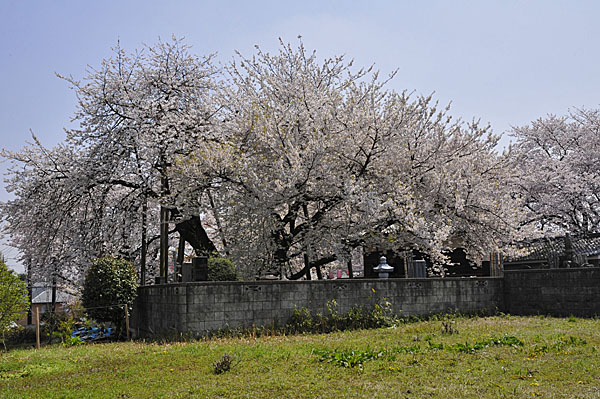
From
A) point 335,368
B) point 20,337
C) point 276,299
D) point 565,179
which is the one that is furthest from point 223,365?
point 565,179

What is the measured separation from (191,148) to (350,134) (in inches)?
249

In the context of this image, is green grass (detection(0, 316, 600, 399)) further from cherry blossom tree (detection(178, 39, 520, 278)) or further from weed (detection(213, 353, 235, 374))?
cherry blossom tree (detection(178, 39, 520, 278))

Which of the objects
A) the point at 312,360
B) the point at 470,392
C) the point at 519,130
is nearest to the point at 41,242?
the point at 312,360

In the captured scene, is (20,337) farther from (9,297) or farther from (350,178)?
(350,178)

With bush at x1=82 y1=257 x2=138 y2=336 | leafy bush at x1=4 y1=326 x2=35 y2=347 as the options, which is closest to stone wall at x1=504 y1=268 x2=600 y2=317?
bush at x1=82 y1=257 x2=138 y2=336

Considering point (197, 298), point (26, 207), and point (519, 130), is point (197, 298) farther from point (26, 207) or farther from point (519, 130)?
point (519, 130)

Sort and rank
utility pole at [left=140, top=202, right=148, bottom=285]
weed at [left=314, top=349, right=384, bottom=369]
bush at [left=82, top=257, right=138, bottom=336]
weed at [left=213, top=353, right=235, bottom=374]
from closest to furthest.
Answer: weed at [left=213, top=353, right=235, bottom=374] → weed at [left=314, top=349, right=384, bottom=369] → bush at [left=82, top=257, right=138, bottom=336] → utility pole at [left=140, top=202, right=148, bottom=285]

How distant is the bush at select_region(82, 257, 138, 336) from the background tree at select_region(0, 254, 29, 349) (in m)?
1.54

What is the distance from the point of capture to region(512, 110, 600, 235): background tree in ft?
89.3

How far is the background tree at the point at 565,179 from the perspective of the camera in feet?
89.3

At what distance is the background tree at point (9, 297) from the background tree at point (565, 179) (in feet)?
72.8

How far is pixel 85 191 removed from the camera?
19.1 metres

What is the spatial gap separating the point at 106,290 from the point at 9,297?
227cm

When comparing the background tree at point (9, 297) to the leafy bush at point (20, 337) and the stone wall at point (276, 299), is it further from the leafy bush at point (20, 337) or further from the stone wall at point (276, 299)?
the stone wall at point (276, 299)
